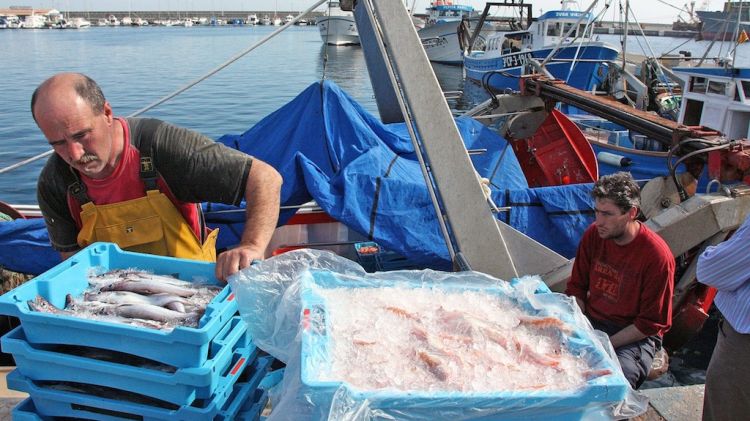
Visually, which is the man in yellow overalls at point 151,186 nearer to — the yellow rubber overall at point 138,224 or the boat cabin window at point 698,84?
the yellow rubber overall at point 138,224

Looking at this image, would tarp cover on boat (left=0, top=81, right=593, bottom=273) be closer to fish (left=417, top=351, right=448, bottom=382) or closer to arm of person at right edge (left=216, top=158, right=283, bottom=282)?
arm of person at right edge (left=216, top=158, right=283, bottom=282)

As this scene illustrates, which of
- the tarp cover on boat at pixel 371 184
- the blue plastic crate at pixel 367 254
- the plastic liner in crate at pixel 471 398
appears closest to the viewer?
the plastic liner in crate at pixel 471 398

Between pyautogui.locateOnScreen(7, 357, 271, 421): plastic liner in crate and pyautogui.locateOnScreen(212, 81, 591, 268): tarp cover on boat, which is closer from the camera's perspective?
pyautogui.locateOnScreen(7, 357, 271, 421): plastic liner in crate

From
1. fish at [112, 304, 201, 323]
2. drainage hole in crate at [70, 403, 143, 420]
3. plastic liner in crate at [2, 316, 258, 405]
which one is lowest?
drainage hole in crate at [70, 403, 143, 420]

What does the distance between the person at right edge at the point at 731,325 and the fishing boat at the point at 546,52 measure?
17.4 meters

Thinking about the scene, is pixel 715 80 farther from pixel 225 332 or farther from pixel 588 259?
pixel 225 332

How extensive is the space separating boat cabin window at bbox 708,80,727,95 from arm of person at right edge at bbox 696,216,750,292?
29.9ft

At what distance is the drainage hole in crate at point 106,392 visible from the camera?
1.78 m

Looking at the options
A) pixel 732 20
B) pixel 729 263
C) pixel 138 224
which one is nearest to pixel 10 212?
pixel 138 224

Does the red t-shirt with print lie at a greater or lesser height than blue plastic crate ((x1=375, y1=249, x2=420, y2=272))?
greater

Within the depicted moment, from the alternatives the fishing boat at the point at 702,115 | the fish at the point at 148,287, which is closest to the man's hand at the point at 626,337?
the fish at the point at 148,287

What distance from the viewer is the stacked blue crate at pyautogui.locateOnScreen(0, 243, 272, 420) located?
1684mm

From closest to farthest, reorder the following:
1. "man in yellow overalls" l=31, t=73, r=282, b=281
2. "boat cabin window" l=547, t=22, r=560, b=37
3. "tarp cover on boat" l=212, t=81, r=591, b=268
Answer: "man in yellow overalls" l=31, t=73, r=282, b=281
"tarp cover on boat" l=212, t=81, r=591, b=268
"boat cabin window" l=547, t=22, r=560, b=37

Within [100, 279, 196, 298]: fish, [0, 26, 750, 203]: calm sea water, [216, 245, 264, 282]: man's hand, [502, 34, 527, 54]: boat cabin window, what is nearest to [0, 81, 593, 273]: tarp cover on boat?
[216, 245, 264, 282]: man's hand
